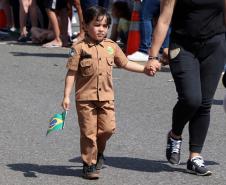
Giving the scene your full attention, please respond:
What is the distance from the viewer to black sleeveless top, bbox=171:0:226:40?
6070 millimetres

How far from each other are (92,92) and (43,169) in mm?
782

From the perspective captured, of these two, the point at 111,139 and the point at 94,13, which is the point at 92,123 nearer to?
the point at 94,13

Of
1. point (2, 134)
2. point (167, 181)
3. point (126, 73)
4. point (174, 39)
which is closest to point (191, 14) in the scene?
point (174, 39)

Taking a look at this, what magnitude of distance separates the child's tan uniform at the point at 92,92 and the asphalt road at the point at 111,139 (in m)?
0.32

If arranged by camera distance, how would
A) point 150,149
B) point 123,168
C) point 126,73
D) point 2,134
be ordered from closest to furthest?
point 123,168 < point 150,149 < point 2,134 < point 126,73

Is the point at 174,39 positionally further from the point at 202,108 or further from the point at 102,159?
the point at 102,159

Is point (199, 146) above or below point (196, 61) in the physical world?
below

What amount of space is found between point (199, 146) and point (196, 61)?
0.65 m

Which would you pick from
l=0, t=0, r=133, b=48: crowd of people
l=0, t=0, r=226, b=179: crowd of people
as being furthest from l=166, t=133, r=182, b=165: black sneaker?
l=0, t=0, r=133, b=48: crowd of people

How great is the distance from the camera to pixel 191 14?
20.0 feet

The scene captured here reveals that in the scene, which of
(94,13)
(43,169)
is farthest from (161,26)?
(43,169)

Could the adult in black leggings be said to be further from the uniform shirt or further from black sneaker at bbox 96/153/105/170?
black sneaker at bbox 96/153/105/170

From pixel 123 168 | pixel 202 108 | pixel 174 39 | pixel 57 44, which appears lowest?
pixel 57 44

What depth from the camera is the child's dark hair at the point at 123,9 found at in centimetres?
1315
